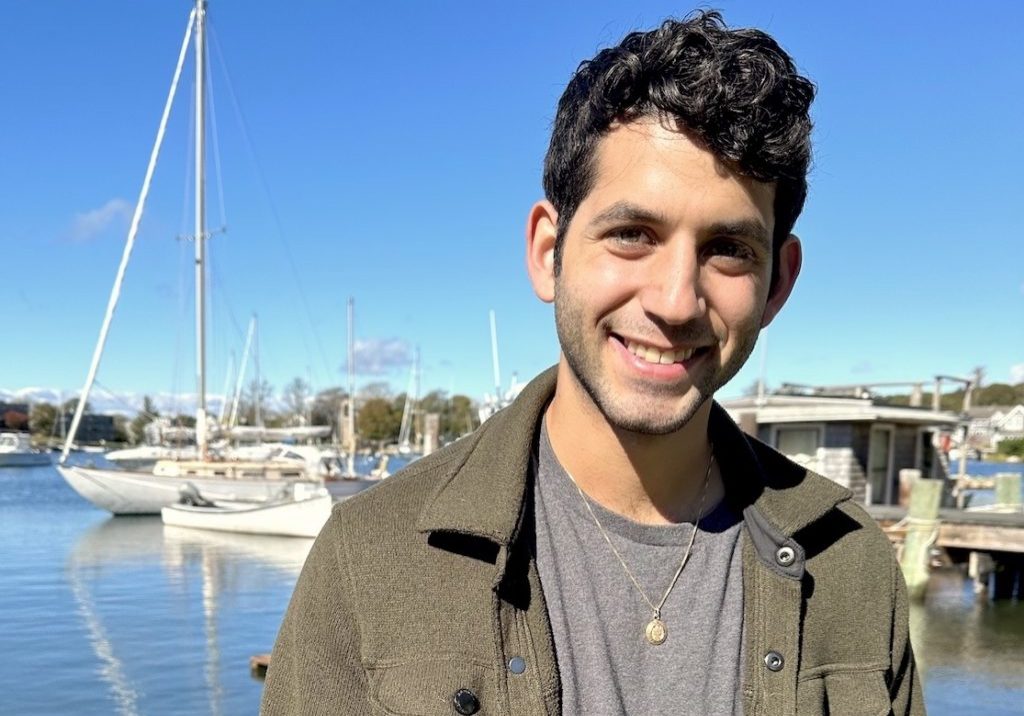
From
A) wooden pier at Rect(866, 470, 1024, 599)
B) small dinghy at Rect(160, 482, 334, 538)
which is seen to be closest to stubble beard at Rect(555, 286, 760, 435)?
wooden pier at Rect(866, 470, 1024, 599)

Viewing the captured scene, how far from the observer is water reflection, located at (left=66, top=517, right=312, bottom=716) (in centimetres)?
1223

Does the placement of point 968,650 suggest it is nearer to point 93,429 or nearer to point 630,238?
point 630,238

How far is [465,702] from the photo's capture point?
5.03ft

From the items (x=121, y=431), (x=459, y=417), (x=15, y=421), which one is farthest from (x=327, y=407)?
(x=15, y=421)

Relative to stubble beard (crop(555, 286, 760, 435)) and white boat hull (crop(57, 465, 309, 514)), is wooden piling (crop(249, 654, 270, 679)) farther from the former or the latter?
white boat hull (crop(57, 465, 309, 514))

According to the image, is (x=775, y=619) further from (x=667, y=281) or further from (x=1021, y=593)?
(x=1021, y=593)

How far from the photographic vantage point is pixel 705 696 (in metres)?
1.65

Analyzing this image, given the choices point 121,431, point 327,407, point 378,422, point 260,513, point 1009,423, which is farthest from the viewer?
point 1009,423

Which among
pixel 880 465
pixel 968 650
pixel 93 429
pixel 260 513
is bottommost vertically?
pixel 93 429

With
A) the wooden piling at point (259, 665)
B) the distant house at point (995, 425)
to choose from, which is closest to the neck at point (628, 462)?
the wooden piling at point (259, 665)

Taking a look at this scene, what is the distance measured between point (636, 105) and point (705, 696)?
1087 mm

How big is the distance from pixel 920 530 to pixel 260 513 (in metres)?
17.0

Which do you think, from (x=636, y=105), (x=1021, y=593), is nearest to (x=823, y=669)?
(x=636, y=105)

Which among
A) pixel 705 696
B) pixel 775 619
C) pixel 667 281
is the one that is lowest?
pixel 705 696
